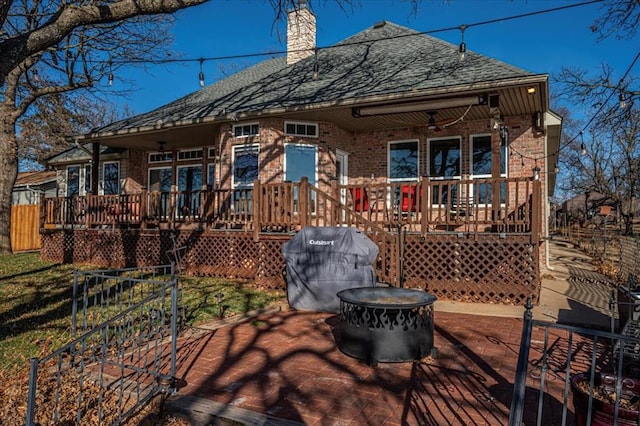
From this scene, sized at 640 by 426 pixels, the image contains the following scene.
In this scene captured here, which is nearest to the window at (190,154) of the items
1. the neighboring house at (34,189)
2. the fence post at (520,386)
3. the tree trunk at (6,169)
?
the tree trunk at (6,169)

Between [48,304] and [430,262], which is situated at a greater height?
[430,262]

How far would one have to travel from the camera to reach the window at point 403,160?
11.6 meters

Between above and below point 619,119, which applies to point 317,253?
below

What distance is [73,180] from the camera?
18.2 m

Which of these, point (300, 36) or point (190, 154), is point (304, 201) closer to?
point (190, 154)

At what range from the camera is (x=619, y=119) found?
11523 mm

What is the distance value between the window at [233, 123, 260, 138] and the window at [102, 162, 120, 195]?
7.15m

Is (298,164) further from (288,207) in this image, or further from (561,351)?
(561,351)

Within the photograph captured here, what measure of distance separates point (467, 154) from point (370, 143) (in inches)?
106

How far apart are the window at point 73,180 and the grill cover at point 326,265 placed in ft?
47.2

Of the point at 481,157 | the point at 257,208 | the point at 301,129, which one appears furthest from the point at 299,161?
the point at 481,157

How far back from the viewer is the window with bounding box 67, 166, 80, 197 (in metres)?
17.9

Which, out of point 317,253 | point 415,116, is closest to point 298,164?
point 415,116

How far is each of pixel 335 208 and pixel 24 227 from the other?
57.4 feet
